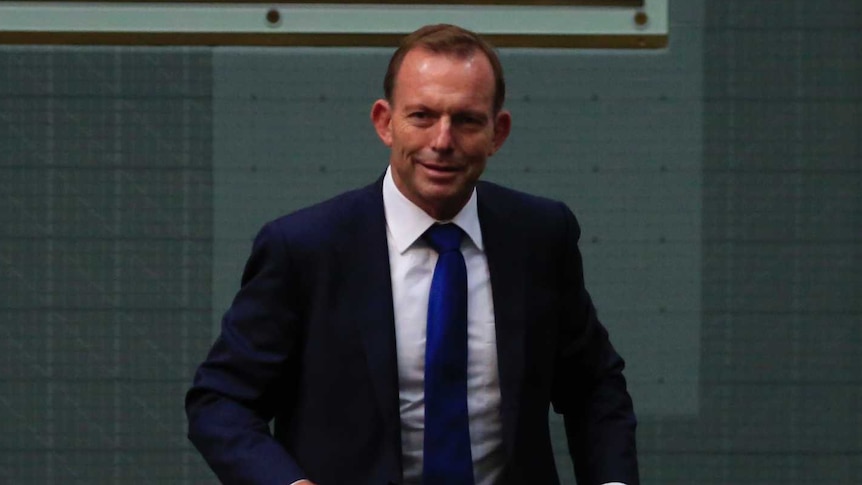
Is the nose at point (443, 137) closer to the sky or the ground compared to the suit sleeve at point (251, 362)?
closer to the sky

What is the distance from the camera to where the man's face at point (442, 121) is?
2988mm

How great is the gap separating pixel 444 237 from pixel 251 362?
0.39 meters

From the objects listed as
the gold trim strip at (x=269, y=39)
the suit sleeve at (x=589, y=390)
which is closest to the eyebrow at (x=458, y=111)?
the suit sleeve at (x=589, y=390)

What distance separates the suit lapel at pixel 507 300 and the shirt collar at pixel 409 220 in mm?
20

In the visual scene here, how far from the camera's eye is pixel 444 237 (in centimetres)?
313

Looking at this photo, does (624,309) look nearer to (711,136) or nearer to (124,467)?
(711,136)

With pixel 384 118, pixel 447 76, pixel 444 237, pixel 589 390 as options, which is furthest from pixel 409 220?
pixel 589 390

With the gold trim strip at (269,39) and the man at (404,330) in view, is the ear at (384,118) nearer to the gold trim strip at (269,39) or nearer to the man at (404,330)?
the man at (404,330)

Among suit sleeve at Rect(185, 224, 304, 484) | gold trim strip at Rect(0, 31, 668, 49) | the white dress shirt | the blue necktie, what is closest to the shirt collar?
the white dress shirt

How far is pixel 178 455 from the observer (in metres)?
5.71

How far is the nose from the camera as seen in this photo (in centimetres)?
297

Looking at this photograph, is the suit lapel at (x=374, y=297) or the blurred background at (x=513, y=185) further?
the blurred background at (x=513, y=185)

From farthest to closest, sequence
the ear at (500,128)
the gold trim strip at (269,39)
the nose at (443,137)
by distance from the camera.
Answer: the gold trim strip at (269,39) < the ear at (500,128) < the nose at (443,137)

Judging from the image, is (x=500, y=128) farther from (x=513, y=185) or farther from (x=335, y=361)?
(x=513, y=185)
